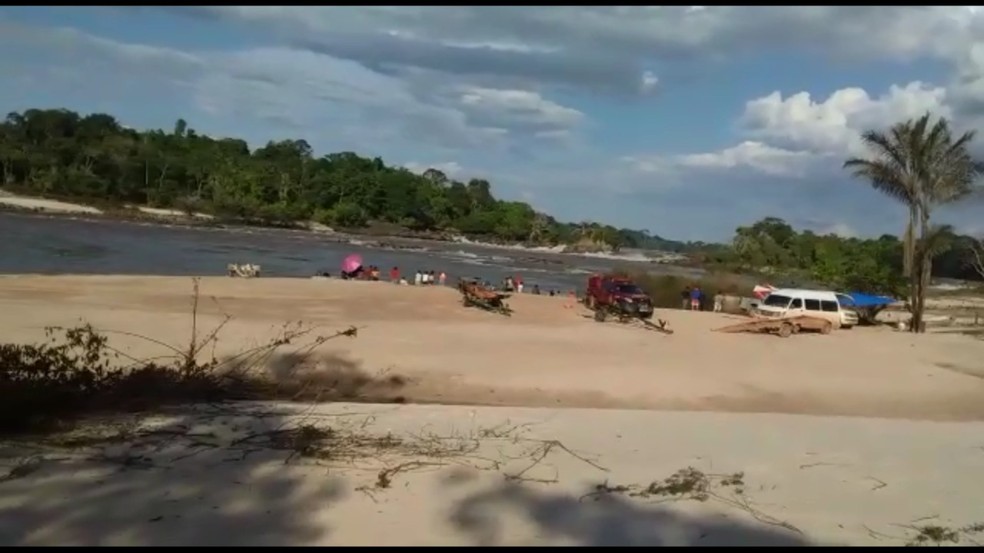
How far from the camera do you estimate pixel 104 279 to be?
108 feet

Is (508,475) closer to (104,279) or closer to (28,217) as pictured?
(104,279)

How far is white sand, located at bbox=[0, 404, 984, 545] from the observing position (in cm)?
582

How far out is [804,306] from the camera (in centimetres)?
3209

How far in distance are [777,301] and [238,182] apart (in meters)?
91.8

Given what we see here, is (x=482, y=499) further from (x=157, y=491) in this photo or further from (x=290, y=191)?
(x=290, y=191)

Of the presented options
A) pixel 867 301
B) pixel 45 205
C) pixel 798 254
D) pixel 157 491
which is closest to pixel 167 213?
pixel 45 205

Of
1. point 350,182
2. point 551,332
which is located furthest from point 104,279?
point 350,182

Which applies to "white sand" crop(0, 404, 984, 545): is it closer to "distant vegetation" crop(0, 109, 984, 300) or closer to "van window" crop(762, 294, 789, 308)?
"van window" crop(762, 294, 789, 308)

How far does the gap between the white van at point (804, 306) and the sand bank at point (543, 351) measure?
1333 mm

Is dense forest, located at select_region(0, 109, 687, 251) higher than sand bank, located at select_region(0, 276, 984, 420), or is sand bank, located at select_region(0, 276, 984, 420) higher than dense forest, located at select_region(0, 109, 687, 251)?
dense forest, located at select_region(0, 109, 687, 251)

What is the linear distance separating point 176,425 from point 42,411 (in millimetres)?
1240

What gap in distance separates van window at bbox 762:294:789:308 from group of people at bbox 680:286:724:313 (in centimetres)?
750

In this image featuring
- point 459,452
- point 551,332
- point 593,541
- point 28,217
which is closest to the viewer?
point 593,541

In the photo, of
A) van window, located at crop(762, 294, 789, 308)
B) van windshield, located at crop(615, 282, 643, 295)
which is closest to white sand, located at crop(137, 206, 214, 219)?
van windshield, located at crop(615, 282, 643, 295)
